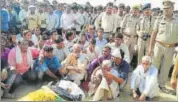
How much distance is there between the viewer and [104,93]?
6.06m

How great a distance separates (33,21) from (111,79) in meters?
4.68

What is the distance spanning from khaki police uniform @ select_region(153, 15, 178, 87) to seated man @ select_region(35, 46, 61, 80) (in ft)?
5.68

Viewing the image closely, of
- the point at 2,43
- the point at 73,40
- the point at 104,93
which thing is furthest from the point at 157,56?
the point at 2,43

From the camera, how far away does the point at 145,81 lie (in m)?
6.24

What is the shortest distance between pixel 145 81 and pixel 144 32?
195cm

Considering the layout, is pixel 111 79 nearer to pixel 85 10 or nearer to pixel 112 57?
pixel 112 57

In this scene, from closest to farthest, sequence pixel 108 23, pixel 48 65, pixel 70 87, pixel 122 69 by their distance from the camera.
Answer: pixel 70 87 → pixel 122 69 → pixel 48 65 → pixel 108 23

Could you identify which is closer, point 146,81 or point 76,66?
point 146,81

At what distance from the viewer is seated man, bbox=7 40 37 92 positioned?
6422 mm

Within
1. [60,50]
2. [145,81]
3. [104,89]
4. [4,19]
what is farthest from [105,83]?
[4,19]

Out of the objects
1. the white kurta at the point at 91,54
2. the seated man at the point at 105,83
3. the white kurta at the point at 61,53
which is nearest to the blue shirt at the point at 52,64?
the white kurta at the point at 61,53

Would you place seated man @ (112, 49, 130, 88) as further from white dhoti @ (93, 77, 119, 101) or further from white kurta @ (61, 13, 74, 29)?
white kurta @ (61, 13, 74, 29)

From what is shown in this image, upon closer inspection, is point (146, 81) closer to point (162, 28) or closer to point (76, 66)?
point (162, 28)

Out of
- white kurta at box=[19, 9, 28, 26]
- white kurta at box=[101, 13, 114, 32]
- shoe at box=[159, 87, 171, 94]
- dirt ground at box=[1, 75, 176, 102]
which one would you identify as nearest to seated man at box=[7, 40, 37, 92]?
dirt ground at box=[1, 75, 176, 102]
